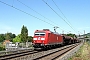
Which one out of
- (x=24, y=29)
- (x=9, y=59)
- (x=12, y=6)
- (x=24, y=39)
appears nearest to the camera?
(x=9, y=59)

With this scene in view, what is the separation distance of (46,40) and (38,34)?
1713 millimetres

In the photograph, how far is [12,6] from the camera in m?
19.6

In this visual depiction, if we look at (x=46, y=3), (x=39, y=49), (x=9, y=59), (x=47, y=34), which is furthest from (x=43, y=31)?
(x=9, y=59)

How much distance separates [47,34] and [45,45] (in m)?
1.98

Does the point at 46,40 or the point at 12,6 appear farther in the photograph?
the point at 46,40

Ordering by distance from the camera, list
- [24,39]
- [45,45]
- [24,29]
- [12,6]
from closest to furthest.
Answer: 1. [12,6]
2. [45,45]
3. [24,39]
4. [24,29]

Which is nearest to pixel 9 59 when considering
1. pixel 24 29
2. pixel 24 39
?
pixel 24 39

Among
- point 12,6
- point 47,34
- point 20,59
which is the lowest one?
point 20,59

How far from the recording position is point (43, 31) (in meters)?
33.3

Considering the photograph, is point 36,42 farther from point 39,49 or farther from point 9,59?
point 9,59

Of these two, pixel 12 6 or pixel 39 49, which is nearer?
pixel 12 6

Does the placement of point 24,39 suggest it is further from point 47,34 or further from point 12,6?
point 12,6

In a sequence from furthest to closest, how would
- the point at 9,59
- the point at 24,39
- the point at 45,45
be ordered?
the point at 24,39, the point at 45,45, the point at 9,59

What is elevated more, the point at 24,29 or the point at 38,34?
the point at 24,29
